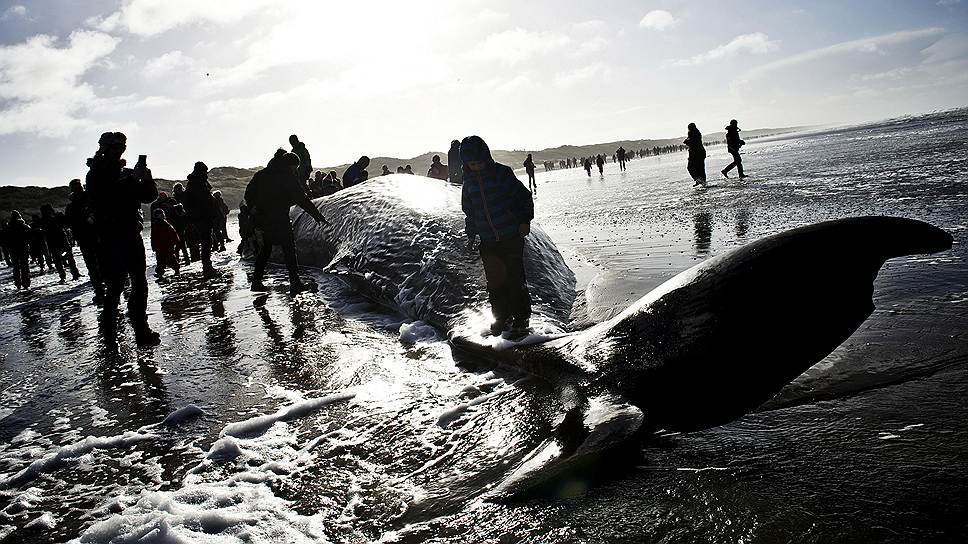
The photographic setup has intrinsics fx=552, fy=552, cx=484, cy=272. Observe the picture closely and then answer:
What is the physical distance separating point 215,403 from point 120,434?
56 centimetres

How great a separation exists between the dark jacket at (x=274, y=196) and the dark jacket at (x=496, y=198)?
4049 mm

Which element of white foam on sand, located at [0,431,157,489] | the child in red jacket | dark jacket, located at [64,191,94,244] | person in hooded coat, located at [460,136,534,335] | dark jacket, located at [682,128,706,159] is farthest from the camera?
dark jacket, located at [682,128,706,159]

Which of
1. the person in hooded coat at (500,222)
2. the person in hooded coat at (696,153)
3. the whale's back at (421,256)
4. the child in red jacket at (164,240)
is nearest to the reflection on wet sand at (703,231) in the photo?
the whale's back at (421,256)

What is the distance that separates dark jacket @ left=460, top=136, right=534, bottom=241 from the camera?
4473 millimetres

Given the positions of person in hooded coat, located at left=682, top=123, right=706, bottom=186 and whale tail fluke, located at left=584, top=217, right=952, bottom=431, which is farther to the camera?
person in hooded coat, located at left=682, top=123, right=706, bottom=186

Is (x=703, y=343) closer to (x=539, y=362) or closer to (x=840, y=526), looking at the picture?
(x=840, y=526)

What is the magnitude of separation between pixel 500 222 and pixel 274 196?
14.6 ft

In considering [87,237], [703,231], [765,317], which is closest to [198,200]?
[87,237]

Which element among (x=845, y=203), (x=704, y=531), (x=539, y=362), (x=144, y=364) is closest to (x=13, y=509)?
(x=144, y=364)

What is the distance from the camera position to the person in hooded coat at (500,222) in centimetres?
447

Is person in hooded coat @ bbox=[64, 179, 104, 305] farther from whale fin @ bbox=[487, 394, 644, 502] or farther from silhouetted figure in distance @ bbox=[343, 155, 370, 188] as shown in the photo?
whale fin @ bbox=[487, 394, 644, 502]

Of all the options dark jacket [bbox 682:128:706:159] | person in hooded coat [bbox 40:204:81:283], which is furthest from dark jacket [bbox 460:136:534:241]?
person in hooded coat [bbox 40:204:81:283]

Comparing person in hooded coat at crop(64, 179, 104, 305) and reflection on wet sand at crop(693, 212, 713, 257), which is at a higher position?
person in hooded coat at crop(64, 179, 104, 305)

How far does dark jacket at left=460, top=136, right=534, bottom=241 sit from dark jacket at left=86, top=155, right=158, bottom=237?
3305 millimetres
